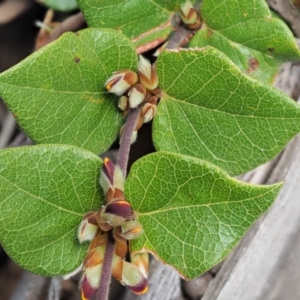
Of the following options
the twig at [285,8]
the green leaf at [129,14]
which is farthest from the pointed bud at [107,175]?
the twig at [285,8]

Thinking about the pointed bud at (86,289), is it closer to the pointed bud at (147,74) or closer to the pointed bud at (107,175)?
the pointed bud at (107,175)

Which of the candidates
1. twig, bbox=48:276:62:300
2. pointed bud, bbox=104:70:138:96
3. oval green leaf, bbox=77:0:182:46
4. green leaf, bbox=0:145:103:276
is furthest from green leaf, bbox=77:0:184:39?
twig, bbox=48:276:62:300

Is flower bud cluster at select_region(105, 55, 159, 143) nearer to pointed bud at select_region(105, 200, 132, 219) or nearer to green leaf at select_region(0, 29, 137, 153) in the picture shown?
green leaf at select_region(0, 29, 137, 153)

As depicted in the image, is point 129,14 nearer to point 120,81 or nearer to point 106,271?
point 120,81

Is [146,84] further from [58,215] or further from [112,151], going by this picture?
[112,151]

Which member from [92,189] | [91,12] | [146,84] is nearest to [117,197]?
[92,189]
